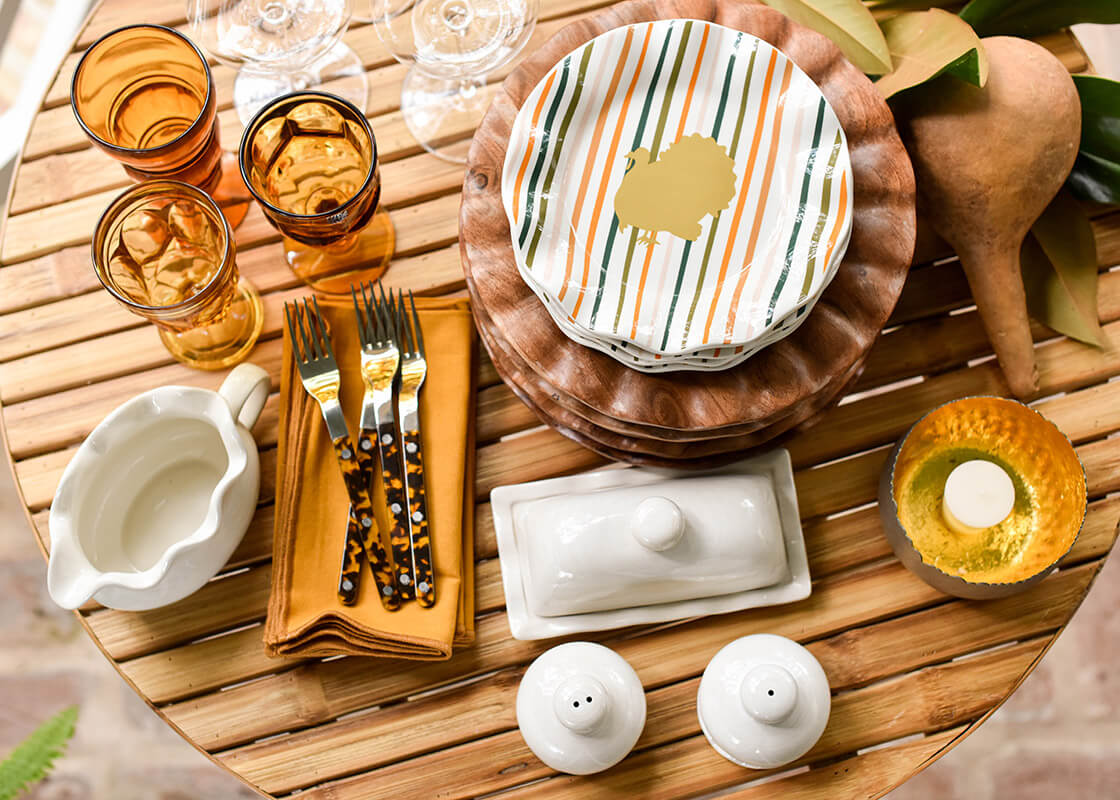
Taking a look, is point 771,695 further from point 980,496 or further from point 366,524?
point 366,524

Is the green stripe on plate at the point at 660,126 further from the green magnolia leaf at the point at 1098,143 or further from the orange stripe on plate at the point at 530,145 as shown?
the green magnolia leaf at the point at 1098,143

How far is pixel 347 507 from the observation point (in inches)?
30.1

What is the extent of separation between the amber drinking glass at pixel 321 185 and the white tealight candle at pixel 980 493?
20.6 inches

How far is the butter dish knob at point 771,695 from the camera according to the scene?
0.63m

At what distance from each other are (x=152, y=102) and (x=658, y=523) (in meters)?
0.56

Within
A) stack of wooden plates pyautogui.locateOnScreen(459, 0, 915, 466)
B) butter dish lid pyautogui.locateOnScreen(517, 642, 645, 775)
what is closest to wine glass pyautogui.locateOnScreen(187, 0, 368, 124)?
stack of wooden plates pyautogui.locateOnScreen(459, 0, 915, 466)

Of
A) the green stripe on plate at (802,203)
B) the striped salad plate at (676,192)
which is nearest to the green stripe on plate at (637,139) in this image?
the striped salad plate at (676,192)

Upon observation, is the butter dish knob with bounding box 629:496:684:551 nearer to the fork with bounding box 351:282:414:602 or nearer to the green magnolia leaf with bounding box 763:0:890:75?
the fork with bounding box 351:282:414:602

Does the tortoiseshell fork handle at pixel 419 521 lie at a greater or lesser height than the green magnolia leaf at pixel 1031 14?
lesser

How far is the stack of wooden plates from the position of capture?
24.5 inches

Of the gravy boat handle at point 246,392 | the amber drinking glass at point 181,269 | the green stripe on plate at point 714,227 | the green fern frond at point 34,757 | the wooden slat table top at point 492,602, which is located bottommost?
the wooden slat table top at point 492,602

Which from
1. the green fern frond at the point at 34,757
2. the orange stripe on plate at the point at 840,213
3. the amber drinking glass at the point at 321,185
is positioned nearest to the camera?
the green fern frond at the point at 34,757

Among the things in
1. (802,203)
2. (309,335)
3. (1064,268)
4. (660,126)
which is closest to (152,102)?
(309,335)

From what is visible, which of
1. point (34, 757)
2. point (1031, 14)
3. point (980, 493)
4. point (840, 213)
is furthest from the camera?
point (1031, 14)
